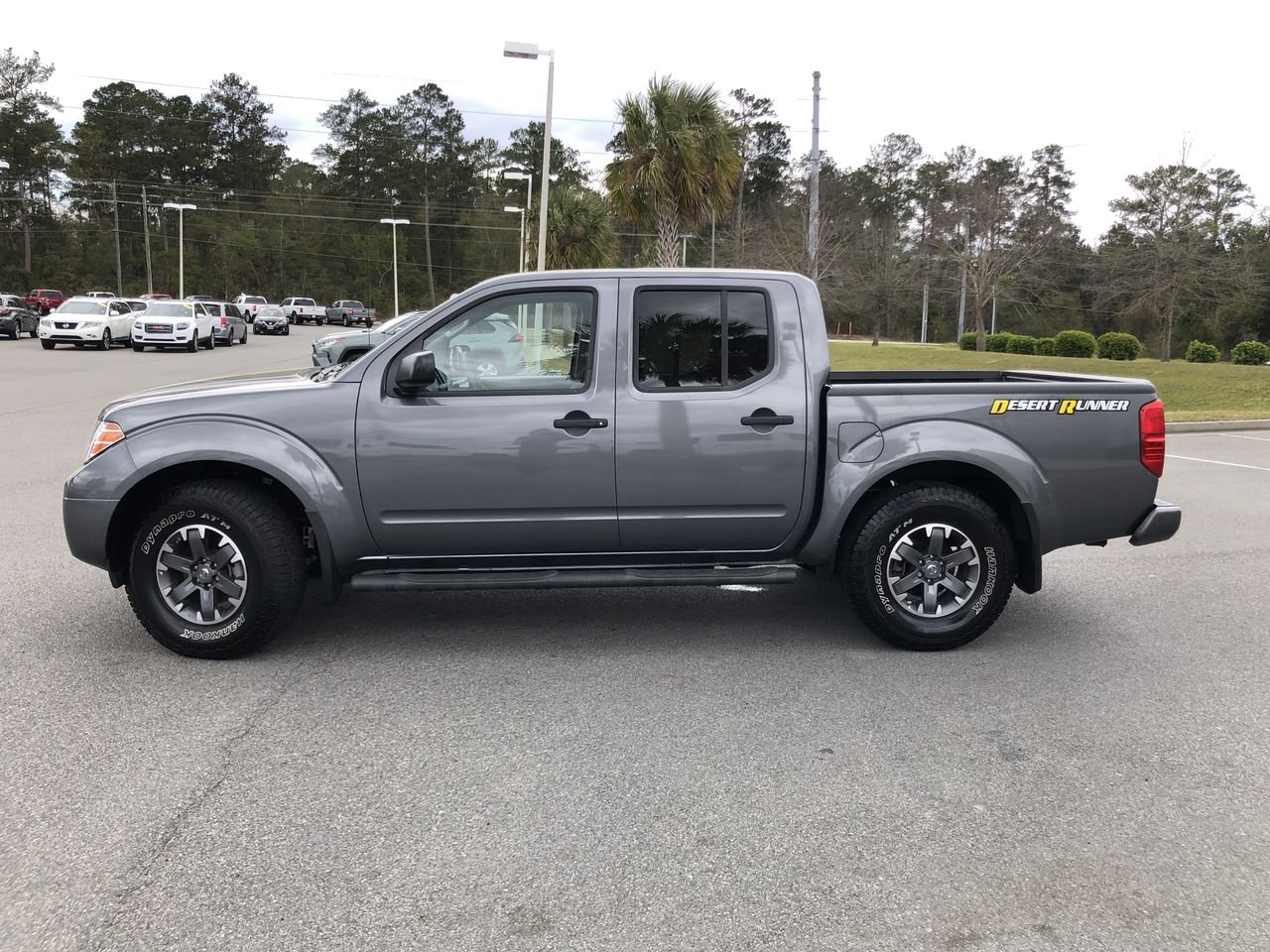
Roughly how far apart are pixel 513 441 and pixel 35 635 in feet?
8.85

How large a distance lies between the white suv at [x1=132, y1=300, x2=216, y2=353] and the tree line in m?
14.5

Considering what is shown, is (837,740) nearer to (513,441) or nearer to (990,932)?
(990,932)

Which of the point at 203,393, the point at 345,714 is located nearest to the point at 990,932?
the point at 345,714

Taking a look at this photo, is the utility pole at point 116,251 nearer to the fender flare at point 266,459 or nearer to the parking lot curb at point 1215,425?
the parking lot curb at point 1215,425

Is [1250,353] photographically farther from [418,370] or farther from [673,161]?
[418,370]

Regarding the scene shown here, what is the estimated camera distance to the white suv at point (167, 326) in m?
34.1

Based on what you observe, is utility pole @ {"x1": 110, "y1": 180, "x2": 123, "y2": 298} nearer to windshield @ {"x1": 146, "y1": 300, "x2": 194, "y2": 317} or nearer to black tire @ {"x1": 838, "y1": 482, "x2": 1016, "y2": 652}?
windshield @ {"x1": 146, "y1": 300, "x2": 194, "y2": 317}

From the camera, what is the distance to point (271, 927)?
2.87 meters

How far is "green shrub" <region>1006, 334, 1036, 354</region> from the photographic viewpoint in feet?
121

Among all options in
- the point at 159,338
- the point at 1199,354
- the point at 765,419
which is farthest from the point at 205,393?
the point at 1199,354

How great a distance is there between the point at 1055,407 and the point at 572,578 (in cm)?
253

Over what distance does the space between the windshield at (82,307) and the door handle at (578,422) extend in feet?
112

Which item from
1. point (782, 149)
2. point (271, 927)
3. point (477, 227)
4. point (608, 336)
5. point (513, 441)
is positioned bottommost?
point (271, 927)

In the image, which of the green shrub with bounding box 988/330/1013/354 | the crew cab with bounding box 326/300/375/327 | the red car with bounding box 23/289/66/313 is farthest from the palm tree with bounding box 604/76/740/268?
the crew cab with bounding box 326/300/375/327
